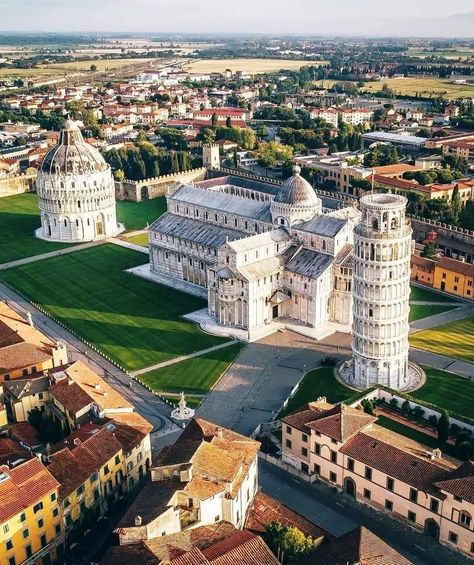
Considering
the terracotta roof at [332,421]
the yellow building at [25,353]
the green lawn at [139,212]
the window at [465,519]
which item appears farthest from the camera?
the green lawn at [139,212]

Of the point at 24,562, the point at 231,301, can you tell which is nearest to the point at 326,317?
the point at 231,301

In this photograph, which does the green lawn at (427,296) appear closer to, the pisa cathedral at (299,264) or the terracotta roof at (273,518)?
the pisa cathedral at (299,264)

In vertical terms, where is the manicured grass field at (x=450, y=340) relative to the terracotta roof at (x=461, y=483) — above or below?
below

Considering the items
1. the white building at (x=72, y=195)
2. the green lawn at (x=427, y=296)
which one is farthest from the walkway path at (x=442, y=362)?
the white building at (x=72, y=195)

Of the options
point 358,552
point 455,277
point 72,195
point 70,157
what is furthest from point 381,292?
point 70,157

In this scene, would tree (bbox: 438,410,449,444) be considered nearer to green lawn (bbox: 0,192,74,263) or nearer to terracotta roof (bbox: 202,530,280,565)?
terracotta roof (bbox: 202,530,280,565)
